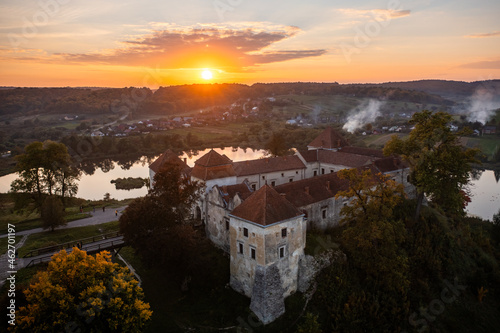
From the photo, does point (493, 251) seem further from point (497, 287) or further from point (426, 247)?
point (426, 247)

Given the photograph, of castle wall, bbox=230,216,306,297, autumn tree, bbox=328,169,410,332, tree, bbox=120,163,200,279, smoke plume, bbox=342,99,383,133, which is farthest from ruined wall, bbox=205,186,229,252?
smoke plume, bbox=342,99,383,133

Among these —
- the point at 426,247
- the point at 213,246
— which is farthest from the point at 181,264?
the point at 426,247

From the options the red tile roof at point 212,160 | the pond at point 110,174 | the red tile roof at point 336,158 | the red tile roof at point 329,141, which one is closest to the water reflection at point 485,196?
the red tile roof at point 336,158

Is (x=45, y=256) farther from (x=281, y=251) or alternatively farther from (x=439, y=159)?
(x=439, y=159)

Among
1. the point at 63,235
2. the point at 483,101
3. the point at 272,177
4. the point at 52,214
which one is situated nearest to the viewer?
the point at 63,235

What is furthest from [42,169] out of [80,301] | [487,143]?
[487,143]

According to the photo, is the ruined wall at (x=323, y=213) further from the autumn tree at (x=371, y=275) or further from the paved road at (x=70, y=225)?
the paved road at (x=70, y=225)

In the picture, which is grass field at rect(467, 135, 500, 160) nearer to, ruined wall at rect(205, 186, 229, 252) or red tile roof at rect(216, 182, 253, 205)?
red tile roof at rect(216, 182, 253, 205)
